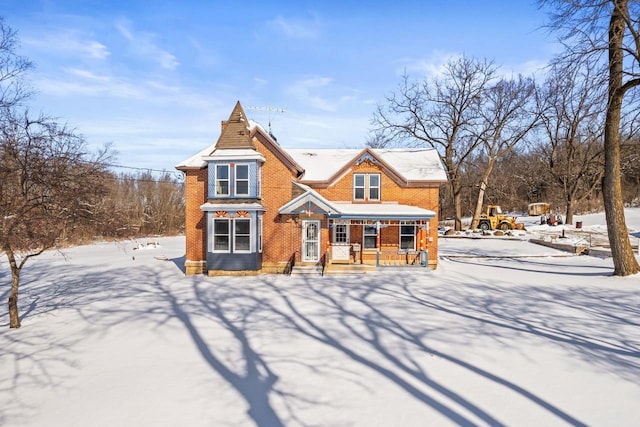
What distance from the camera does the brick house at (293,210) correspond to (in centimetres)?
1970

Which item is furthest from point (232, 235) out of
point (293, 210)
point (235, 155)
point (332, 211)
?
point (332, 211)

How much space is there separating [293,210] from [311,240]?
1.94 m

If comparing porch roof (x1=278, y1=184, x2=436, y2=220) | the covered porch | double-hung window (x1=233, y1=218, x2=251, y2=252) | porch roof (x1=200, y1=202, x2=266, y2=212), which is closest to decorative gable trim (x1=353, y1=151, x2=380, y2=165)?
the covered porch

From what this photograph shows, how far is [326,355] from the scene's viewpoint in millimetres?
9062

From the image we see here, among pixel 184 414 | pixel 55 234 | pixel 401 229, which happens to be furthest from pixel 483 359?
pixel 401 229

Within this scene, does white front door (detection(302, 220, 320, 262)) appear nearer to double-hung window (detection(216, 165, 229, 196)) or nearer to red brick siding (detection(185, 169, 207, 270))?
double-hung window (detection(216, 165, 229, 196))

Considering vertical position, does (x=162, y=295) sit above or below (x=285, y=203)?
below

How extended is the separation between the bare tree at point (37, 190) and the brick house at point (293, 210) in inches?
317

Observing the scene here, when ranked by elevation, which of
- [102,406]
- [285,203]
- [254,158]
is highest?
[254,158]

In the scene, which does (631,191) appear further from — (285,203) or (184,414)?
(184,414)

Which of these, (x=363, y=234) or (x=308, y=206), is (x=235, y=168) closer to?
(x=308, y=206)

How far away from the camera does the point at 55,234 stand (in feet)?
36.9

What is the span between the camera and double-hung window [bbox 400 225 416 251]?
2177 cm

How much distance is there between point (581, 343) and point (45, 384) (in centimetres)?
1153
